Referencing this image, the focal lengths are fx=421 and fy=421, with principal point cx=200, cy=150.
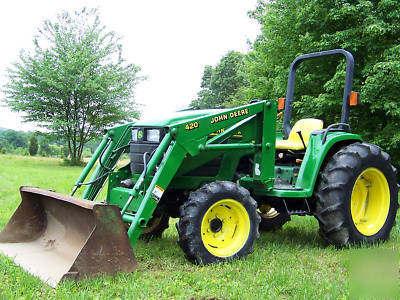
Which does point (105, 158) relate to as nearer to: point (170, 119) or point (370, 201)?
point (170, 119)

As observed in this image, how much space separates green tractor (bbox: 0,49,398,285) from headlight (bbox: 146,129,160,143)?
11 mm

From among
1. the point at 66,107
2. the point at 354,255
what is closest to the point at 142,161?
the point at 354,255

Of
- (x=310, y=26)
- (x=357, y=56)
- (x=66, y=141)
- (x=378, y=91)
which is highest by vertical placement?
(x=310, y=26)

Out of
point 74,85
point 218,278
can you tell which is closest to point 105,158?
point 218,278

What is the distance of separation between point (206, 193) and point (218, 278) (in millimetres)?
791

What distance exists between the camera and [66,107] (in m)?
24.7

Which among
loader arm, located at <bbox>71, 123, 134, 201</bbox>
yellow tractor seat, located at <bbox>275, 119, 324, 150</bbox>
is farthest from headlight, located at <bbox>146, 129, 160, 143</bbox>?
yellow tractor seat, located at <bbox>275, 119, 324, 150</bbox>

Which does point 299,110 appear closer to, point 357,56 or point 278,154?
point 357,56

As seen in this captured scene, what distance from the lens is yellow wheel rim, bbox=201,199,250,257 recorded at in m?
4.10

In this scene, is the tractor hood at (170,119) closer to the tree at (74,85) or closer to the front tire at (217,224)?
the front tire at (217,224)

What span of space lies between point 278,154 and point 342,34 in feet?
24.1

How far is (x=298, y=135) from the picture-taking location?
5625mm

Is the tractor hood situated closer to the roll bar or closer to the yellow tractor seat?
the yellow tractor seat

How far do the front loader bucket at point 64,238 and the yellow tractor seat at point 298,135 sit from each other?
2.58 metres
